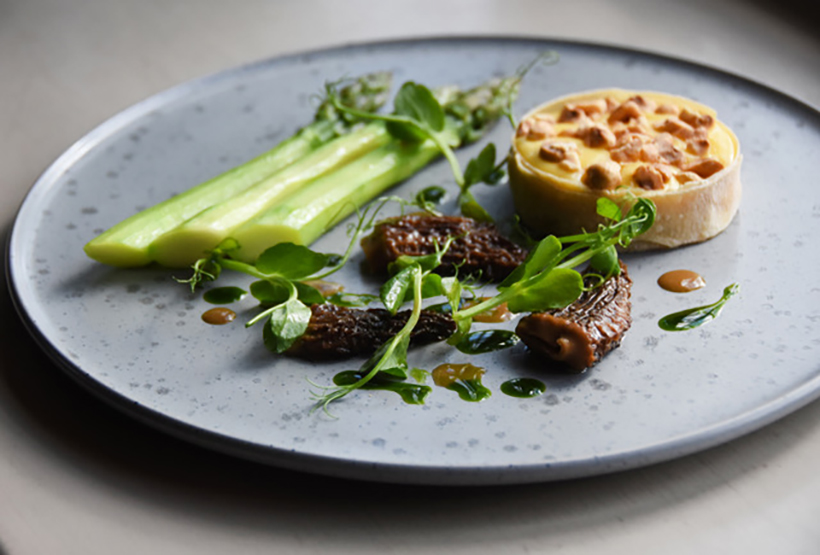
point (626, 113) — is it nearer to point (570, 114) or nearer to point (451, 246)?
point (570, 114)

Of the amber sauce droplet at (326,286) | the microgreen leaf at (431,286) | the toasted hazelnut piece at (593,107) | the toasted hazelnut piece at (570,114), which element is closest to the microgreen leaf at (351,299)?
the amber sauce droplet at (326,286)

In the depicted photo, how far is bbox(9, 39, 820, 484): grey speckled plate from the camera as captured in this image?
2.97m

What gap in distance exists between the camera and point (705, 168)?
13.5ft

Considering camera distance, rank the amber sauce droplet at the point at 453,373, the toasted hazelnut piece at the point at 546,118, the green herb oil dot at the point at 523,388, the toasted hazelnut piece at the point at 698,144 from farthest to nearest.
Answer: the toasted hazelnut piece at the point at 546,118 → the toasted hazelnut piece at the point at 698,144 → the amber sauce droplet at the point at 453,373 → the green herb oil dot at the point at 523,388

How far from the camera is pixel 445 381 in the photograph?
3363mm

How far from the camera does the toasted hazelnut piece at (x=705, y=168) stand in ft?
13.5

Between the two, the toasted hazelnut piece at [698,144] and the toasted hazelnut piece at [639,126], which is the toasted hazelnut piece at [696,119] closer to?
the toasted hazelnut piece at [698,144]

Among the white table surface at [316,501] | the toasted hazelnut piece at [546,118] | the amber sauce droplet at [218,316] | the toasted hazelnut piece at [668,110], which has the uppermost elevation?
the toasted hazelnut piece at [668,110]

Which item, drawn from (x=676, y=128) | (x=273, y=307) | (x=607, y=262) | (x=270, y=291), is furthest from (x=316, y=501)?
(x=676, y=128)

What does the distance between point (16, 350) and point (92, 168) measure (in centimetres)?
148

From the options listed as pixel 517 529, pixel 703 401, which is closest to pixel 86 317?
pixel 517 529

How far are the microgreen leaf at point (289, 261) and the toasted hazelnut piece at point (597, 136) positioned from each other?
1.43 meters

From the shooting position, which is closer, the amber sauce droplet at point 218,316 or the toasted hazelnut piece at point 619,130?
the amber sauce droplet at point 218,316

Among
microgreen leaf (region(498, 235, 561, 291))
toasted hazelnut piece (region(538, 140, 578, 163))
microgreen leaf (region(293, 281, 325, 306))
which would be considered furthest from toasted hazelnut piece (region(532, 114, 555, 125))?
microgreen leaf (region(293, 281, 325, 306))
